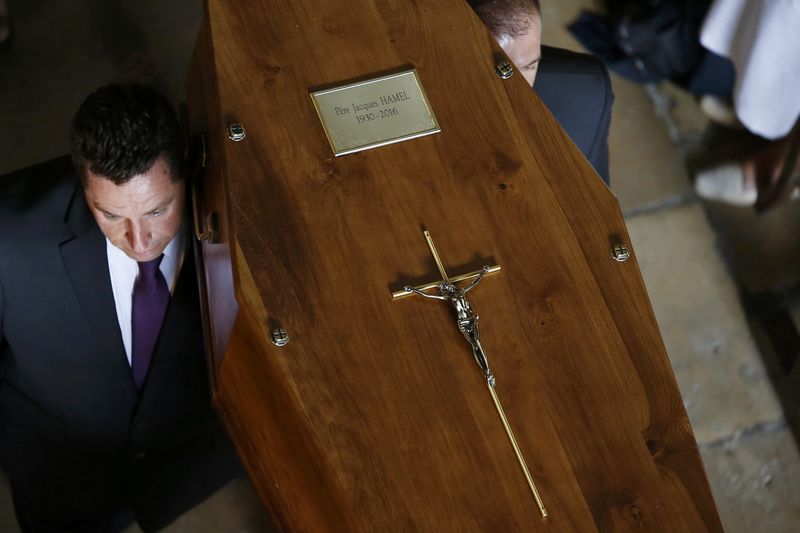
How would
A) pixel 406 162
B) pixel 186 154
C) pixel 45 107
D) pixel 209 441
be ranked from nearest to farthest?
pixel 406 162 < pixel 186 154 < pixel 209 441 < pixel 45 107

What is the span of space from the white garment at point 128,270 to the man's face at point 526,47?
103 cm

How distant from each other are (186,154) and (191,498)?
147 centimetres

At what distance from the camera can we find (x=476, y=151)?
2256mm

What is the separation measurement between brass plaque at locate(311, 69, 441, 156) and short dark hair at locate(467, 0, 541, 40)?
0.74 meters

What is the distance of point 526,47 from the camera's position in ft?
9.78

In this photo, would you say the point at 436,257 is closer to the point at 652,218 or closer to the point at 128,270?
the point at 128,270

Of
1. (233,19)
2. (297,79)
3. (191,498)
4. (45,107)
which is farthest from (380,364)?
(45,107)

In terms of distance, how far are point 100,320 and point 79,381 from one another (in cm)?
23

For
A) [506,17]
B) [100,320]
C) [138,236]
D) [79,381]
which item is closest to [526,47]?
[506,17]

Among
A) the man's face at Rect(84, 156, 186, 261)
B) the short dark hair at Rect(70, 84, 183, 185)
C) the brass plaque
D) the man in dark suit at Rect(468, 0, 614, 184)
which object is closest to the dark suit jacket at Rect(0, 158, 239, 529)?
the man's face at Rect(84, 156, 186, 261)

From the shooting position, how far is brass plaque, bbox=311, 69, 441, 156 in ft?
7.34

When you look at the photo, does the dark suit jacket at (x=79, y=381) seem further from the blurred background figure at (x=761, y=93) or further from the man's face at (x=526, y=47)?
the blurred background figure at (x=761, y=93)

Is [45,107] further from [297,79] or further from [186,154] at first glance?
[297,79]

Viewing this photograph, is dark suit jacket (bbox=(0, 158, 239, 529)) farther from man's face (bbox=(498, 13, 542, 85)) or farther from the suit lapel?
man's face (bbox=(498, 13, 542, 85))
